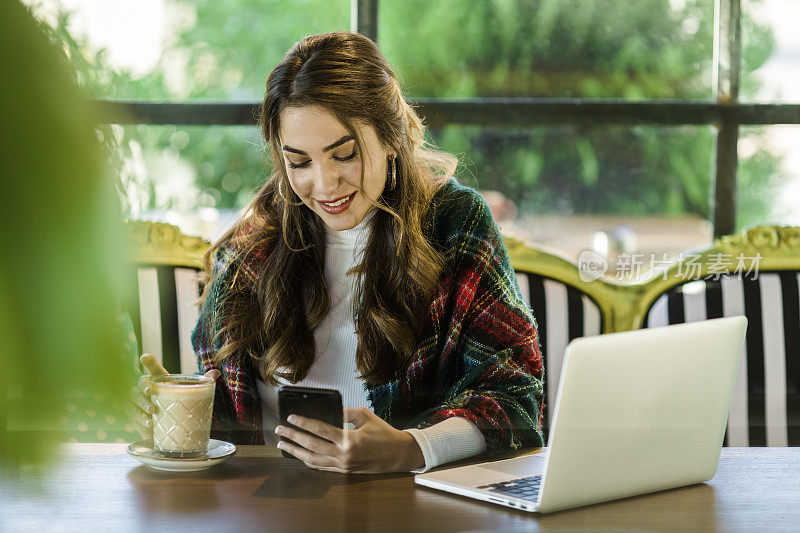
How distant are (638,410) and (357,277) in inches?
31.4

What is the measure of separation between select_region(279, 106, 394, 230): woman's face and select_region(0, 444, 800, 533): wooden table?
54 cm

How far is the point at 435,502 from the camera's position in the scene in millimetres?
957

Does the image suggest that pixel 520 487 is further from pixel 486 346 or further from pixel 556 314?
pixel 556 314

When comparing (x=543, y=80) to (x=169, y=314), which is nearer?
(x=169, y=314)

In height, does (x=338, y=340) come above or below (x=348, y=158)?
below

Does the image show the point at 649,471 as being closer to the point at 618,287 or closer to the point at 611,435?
the point at 611,435

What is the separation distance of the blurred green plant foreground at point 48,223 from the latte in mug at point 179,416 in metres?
0.87

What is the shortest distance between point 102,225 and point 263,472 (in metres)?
0.91

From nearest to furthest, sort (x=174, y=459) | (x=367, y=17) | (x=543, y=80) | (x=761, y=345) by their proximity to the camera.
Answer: (x=174, y=459) → (x=761, y=345) → (x=367, y=17) → (x=543, y=80)

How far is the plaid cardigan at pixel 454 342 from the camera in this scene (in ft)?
4.73

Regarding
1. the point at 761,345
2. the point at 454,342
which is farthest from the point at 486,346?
the point at 761,345

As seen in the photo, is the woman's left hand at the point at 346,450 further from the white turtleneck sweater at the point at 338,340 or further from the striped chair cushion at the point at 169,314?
the striped chair cushion at the point at 169,314

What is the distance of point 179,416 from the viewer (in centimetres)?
108

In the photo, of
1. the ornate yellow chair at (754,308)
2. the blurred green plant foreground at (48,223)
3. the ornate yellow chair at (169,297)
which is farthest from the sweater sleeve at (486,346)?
the blurred green plant foreground at (48,223)
